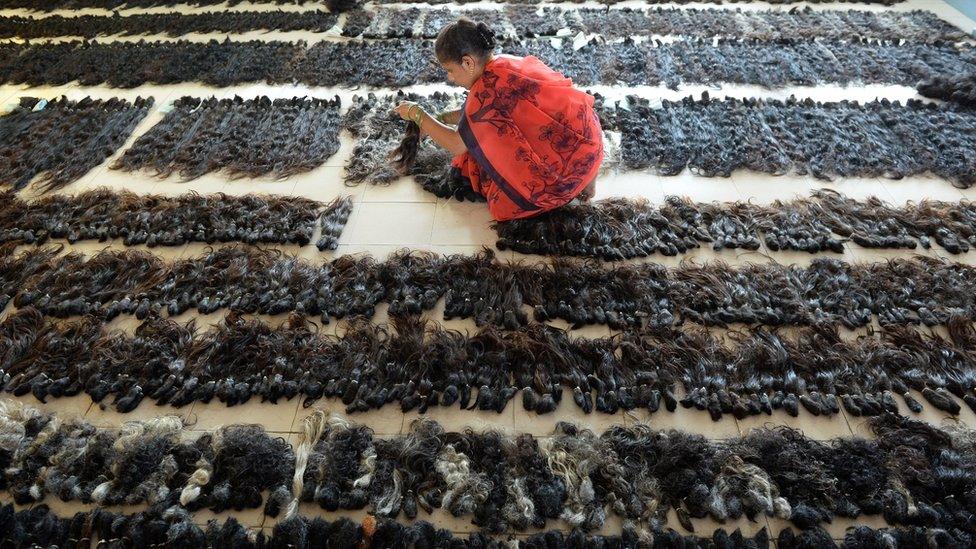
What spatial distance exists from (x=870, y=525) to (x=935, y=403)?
0.70 meters

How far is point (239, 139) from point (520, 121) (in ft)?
7.31

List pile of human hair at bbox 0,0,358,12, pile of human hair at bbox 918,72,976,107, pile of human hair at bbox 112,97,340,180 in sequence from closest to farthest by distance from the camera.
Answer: pile of human hair at bbox 112,97,340,180 < pile of human hair at bbox 918,72,976,107 < pile of human hair at bbox 0,0,358,12

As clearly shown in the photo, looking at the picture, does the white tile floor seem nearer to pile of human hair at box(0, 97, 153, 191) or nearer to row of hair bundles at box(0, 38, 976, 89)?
pile of human hair at box(0, 97, 153, 191)

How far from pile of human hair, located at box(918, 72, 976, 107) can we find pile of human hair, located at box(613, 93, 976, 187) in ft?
0.31

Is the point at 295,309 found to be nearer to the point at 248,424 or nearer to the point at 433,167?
the point at 248,424

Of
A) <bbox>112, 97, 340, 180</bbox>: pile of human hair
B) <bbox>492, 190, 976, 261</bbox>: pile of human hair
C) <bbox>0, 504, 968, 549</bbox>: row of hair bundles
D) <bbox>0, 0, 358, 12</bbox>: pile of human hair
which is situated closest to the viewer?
<bbox>0, 504, 968, 549</bbox>: row of hair bundles

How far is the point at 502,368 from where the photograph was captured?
2342mm

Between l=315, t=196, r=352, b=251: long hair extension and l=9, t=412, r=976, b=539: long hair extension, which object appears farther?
l=315, t=196, r=352, b=251: long hair extension

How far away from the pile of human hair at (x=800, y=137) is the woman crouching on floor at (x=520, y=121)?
93 centimetres

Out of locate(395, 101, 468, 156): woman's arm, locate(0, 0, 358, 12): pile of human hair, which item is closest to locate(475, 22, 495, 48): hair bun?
locate(395, 101, 468, 156): woman's arm

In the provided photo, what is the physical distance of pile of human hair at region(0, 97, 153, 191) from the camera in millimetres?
3500

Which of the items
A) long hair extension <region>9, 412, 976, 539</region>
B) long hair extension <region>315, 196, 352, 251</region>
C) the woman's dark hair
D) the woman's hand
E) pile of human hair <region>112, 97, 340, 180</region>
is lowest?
long hair extension <region>9, 412, 976, 539</region>

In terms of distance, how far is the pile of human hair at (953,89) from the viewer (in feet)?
12.8

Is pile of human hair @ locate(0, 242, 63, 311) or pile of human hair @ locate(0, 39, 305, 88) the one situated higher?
pile of human hair @ locate(0, 39, 305, 88)
